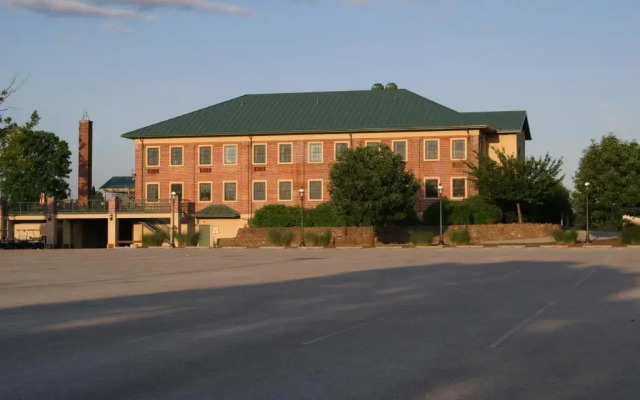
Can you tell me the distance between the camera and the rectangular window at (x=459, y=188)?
7556 centimetres

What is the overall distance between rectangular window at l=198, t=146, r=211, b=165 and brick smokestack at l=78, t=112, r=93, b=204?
1422cm

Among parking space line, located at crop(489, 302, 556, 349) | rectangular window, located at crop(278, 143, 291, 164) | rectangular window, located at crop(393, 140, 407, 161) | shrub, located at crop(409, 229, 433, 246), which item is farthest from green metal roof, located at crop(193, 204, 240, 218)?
parking space line, located at crop(489, 302, 556, 349)

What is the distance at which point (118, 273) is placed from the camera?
3044 centimetres

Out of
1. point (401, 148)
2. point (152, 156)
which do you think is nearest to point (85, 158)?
point (152, 156)

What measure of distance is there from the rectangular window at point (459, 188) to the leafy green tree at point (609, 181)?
30.6 feet

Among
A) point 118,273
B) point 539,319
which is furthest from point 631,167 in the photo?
point 539,319

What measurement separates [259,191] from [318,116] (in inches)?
321

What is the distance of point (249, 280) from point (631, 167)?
5344cm

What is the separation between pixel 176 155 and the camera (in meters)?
81.6

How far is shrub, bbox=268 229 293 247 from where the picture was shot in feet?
220

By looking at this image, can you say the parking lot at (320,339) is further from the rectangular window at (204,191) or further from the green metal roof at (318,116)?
the rectangular window at (204,191)

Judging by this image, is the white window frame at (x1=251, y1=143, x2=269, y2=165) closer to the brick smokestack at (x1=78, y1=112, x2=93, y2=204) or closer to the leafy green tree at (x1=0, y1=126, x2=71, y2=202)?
the brick smokestack at (x1=78, y1=112, x2=93, y2=204)

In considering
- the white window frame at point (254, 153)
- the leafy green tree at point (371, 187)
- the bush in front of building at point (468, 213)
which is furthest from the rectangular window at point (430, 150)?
the white window frame at point (254, 153)

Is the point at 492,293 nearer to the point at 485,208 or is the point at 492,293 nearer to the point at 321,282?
the point at 321,282
